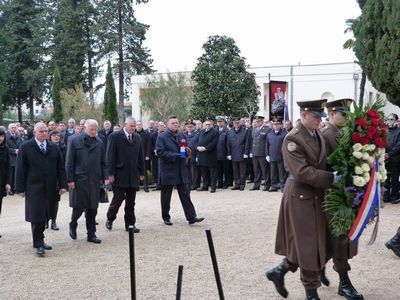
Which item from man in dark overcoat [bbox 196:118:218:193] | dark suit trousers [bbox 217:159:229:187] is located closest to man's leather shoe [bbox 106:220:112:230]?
man in dark overcoat [bbox 196:118:218:193]

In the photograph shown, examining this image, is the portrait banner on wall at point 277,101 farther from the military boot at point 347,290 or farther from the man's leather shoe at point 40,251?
the military boot at point 347,290

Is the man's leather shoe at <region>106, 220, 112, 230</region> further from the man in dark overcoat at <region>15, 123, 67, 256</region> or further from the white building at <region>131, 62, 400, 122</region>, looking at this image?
the white building at <region>131, 62, 400, 122</region>

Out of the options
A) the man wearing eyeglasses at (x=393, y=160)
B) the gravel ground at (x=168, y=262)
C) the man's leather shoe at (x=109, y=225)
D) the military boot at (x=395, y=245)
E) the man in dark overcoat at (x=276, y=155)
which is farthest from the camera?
the man in dark overcoat at (x=276, y=155)

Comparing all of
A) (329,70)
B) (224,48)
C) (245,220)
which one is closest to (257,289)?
(245,220)

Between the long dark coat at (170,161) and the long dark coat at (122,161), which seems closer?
the long dark coat at (122,161)

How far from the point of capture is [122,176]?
9.30 meters

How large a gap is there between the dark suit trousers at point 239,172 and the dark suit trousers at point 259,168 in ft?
1.24

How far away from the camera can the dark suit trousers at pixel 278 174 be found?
14639 millimetres

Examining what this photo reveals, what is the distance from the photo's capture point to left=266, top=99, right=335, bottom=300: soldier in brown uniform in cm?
532

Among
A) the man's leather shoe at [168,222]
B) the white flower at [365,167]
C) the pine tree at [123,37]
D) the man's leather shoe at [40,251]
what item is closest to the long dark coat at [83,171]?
the man's leather shoe at [40,251]

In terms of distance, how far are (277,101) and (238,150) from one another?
187 inches

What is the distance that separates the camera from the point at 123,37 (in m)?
43.5

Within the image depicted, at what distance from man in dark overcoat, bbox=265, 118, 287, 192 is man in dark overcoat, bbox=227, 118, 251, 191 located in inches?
32.5

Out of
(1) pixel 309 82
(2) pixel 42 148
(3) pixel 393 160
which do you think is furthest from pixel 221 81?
(1) pixel 309 82
